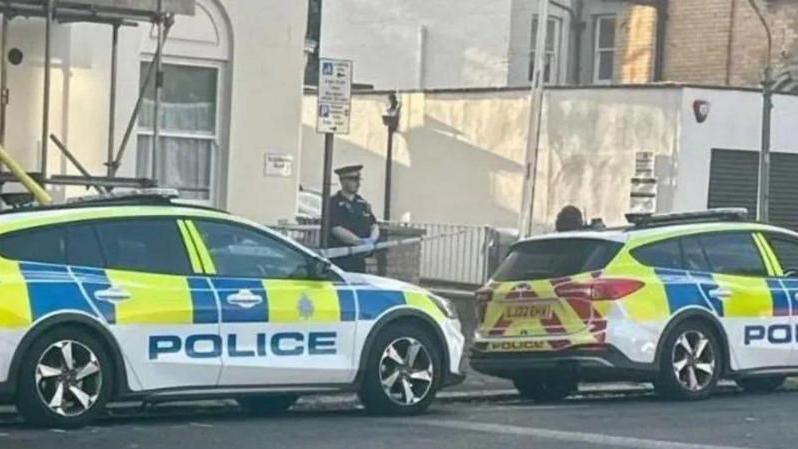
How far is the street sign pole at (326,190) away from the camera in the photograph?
49.2 feet

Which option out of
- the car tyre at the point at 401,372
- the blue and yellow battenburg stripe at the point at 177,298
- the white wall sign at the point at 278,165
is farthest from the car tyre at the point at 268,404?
the white wall sign at the point at 278,165

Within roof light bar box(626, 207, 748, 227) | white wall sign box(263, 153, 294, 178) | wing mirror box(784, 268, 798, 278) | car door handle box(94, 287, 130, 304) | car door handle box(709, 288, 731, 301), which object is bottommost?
car door handle box(709, 288, 731, 301)

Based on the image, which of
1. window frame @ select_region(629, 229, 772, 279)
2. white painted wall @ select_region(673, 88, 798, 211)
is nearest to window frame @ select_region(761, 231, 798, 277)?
window frame @ select_region(629, 229, 772, 279)

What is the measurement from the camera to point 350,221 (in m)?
16.7

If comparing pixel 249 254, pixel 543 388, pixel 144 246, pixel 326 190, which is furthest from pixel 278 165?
pixel 144 246

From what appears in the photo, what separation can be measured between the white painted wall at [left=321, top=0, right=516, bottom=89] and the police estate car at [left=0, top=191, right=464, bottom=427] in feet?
61.1

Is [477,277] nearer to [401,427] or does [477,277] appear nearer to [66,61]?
[66,61]

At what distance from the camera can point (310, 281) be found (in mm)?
12797

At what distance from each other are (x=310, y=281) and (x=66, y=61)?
578 cm

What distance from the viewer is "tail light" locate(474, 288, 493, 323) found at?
50.3 ft

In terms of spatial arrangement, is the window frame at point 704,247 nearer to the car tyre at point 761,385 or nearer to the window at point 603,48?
the car tyre at point 761,385

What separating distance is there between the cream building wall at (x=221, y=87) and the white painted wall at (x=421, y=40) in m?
12.3

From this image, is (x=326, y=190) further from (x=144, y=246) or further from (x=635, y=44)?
(x=635, y=44)

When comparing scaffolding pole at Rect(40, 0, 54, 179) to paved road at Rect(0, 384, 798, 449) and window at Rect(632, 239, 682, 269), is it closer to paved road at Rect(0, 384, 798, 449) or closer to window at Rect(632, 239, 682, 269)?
paved road at Rect(0, 384, 798, 449)
